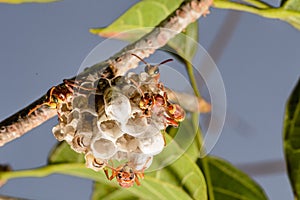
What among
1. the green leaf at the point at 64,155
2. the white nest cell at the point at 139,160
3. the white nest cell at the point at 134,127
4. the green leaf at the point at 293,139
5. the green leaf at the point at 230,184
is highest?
the white nest cell at the point at 134,127

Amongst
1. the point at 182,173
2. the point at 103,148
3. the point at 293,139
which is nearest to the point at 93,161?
the point at 103,148

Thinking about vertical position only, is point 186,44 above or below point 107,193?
above

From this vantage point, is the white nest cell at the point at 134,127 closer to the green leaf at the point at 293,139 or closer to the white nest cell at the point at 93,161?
the white nest cell at the point at 93,161

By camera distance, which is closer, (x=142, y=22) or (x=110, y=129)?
(x=110, y=129)

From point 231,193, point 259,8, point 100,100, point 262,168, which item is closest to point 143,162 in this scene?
point 100,100

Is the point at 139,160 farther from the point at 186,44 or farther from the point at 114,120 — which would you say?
the point at 186,44

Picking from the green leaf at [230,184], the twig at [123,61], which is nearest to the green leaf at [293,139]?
the green leaf at [230,184]
